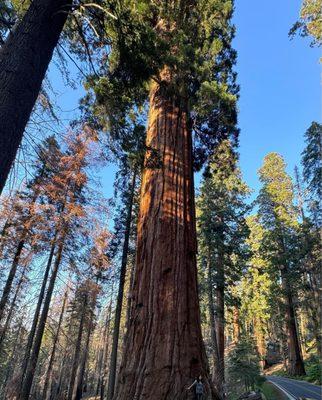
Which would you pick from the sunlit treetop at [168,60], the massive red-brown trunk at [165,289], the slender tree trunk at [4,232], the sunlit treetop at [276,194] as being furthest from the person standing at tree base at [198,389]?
the sunlit treetop at [276,194]

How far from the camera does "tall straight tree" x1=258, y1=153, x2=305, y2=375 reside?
26719 mm

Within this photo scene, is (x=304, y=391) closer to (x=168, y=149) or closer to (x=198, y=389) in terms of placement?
(x=198, y=389)

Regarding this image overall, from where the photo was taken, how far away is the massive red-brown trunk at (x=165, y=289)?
384cm

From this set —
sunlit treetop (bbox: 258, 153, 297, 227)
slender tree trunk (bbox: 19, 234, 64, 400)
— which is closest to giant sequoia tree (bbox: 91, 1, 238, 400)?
slender tree trunk (bbox: 19, 234, 64, 400)

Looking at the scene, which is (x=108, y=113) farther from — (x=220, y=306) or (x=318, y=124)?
(x=318, y=124)

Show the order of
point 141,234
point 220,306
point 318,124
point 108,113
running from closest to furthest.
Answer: point 141,234 → point 108,113 → point 220,306 → point 318,124

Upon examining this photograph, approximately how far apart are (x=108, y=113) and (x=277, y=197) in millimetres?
28546

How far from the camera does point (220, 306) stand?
64.8ft

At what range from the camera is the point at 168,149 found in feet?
18.4

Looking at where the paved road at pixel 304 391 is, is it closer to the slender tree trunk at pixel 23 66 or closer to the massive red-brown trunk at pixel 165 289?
the massive red-brown trunk at pixel 165 289

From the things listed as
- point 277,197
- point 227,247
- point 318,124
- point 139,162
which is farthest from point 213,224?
point 139,162

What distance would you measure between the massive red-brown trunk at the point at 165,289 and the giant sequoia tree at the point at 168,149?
1cm

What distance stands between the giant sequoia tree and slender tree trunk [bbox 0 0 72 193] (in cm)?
149

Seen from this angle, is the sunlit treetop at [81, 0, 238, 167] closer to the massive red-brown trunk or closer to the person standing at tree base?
the massive red-brown trunk
